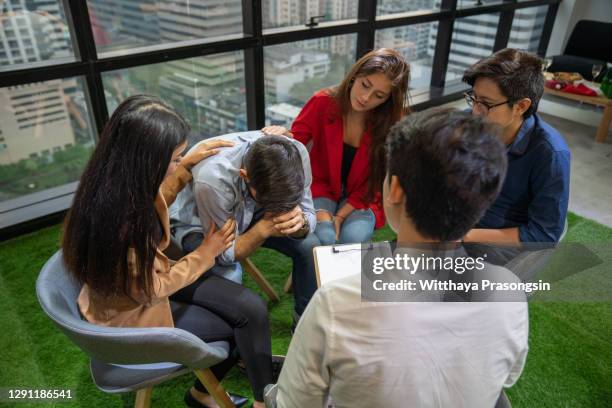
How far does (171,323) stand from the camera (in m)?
1.32

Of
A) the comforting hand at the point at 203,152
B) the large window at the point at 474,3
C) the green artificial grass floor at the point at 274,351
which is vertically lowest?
the green artificial grass floor at the point at 274,351

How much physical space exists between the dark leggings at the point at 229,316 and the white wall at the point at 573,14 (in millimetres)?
5635

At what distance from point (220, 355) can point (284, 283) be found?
99 cm

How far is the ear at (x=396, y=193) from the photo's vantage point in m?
0.76

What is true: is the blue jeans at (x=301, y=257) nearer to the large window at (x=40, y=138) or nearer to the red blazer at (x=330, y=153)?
the red blazer at (x=330, y=153)

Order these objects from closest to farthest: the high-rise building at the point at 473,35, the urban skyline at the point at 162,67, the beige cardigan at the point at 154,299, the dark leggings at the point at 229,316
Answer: the beige cardigan at the point at 154,299 < the dark leggings at the point at 229,316 < the urban skyline at the point at 162,67 < the high-rise building at the point at 473,35

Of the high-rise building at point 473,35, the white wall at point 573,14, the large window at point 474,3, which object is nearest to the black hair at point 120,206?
the high-rise building at point 473,35

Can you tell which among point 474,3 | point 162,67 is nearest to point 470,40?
point 474,3

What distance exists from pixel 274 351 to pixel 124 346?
3.02ft

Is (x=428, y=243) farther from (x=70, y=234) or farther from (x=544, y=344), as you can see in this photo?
(x=544, y=344)

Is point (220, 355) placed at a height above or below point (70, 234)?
below

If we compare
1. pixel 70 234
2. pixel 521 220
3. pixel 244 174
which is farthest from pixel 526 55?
pixel 70 234

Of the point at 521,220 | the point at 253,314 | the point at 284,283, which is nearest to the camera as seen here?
the point at 253,314

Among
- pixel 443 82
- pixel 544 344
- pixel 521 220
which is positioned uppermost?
pixel 521 220
